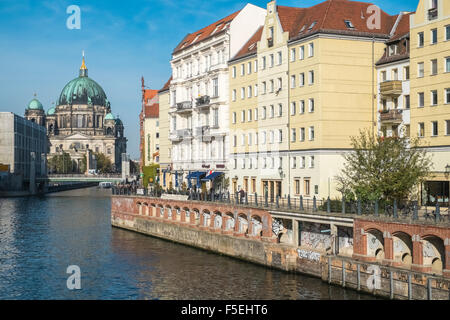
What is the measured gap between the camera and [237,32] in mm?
78812

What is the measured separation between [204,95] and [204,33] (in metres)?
9.73

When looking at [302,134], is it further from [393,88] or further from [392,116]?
[393,88]

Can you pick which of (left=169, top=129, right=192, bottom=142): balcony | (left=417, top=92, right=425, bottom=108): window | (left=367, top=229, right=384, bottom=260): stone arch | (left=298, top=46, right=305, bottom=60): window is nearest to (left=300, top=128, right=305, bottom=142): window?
(left=298, top=46, right=305, bottom=60): window

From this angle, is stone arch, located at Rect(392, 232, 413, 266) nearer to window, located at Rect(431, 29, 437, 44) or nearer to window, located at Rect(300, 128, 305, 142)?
window, located at Rect(431, 29, 437, 44)

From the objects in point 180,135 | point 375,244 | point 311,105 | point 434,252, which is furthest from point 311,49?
point 180,135

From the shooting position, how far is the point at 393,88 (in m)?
58.8

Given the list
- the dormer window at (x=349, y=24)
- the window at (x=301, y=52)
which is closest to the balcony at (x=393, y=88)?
the dormer window at (x=349, y=24)

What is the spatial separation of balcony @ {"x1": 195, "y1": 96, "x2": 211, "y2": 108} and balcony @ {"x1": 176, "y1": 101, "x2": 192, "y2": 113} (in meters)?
2.85

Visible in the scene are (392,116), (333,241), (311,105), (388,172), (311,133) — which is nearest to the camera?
(333,241)

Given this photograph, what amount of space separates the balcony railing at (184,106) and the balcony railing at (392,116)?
3197 centimetres

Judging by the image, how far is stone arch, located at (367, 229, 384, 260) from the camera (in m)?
43.4

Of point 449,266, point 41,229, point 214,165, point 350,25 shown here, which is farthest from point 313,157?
point 41,229

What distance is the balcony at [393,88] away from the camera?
192ft

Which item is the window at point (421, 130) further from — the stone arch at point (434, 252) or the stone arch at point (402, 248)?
the stone arch at point (434, 252)
